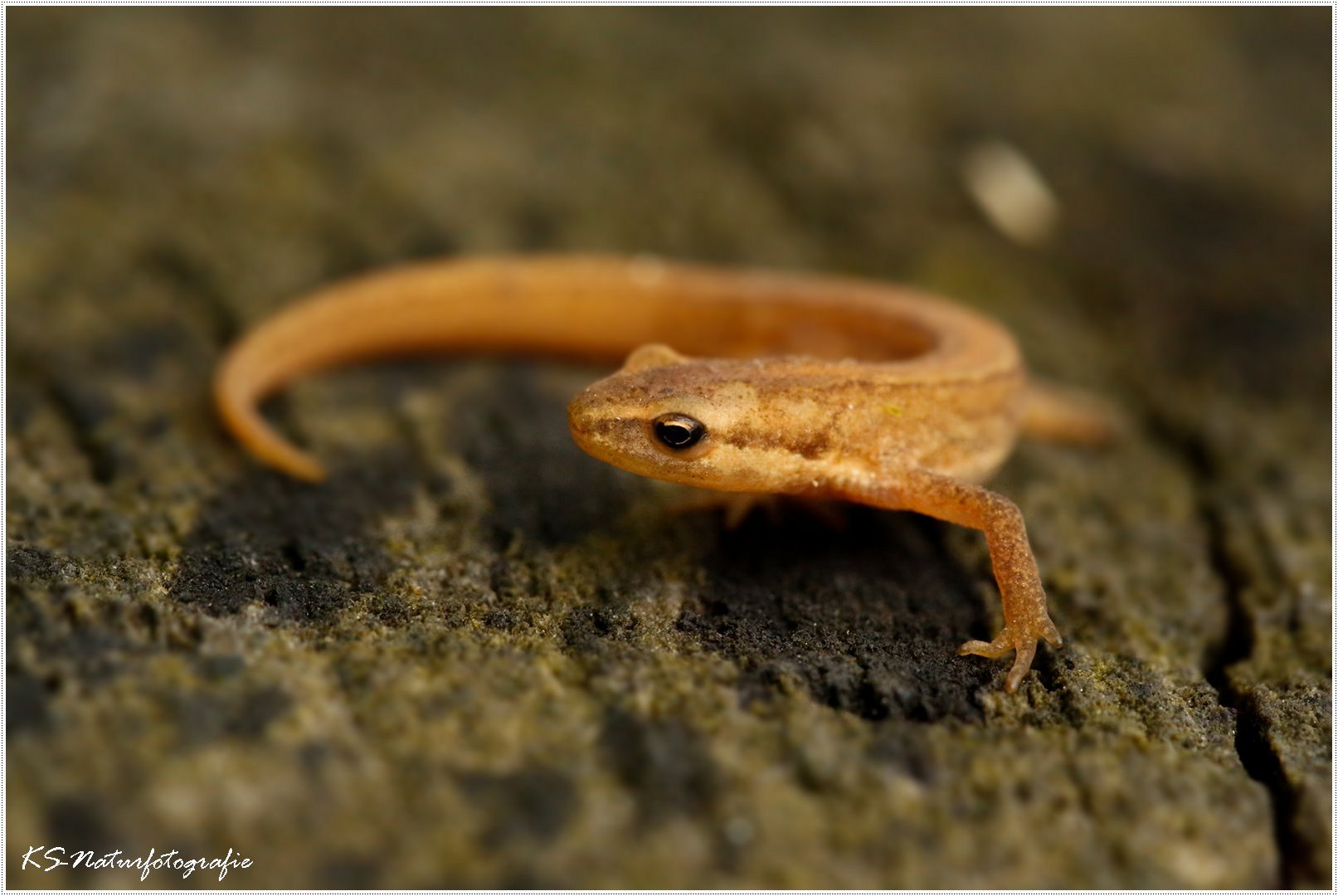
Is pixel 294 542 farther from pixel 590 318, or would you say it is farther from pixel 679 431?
pixel 590 318

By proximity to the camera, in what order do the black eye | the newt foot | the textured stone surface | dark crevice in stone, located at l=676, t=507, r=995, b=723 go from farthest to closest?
the black eye, the newt foot, dark crevice in stone, located at l=676, t=507, r=995, b=723, the textured stone surface

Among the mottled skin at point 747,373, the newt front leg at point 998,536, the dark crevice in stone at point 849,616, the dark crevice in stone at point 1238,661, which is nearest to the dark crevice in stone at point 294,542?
the mottled skin at point 747,373

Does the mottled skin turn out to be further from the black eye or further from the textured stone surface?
the textured stone surface

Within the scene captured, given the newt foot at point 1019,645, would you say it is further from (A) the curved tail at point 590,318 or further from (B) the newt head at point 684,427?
(A) the curved tail at point 590,318

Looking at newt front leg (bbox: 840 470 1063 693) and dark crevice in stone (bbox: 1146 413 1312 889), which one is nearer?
dark crevice in stone (bbox: 1146 413 1312 889)

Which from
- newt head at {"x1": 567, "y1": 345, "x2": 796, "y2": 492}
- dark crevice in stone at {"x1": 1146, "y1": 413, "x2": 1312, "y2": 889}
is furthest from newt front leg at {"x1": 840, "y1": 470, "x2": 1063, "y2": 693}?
dark crevice in stone at {"x1": 1146, "y1": 413, "x2": 1312, "y2": 889}

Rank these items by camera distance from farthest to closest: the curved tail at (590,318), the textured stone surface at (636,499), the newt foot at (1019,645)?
the curved tail at (590,318) < the newt foot at (1019,645) < the textured stone surface at (636,499)

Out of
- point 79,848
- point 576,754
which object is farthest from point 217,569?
point 576,754
